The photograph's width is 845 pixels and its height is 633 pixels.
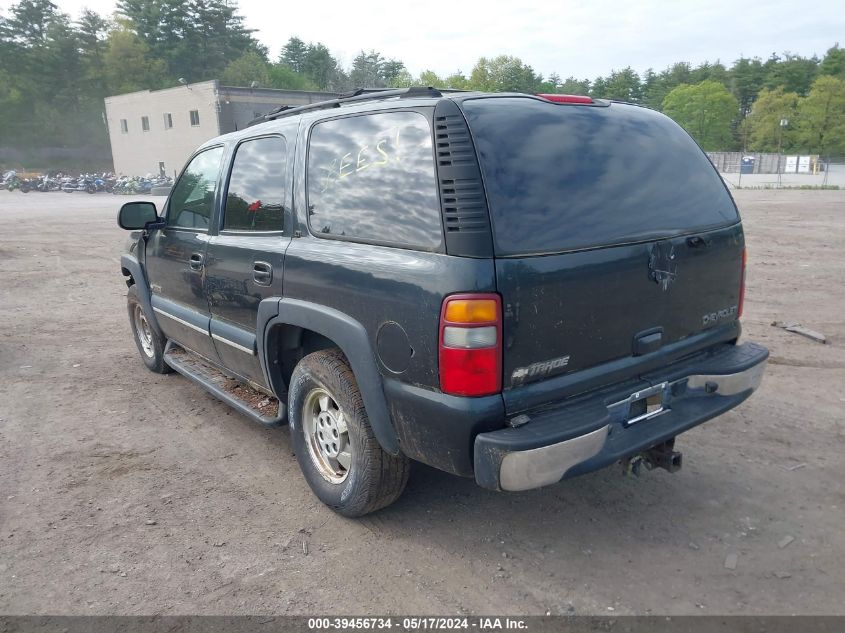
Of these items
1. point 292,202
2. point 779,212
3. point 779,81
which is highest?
point 779,81

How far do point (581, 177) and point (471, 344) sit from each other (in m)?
0.95

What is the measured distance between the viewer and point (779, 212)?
19.6 metres

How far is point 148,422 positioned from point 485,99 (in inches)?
137

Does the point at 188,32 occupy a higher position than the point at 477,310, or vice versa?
the point at 188,32

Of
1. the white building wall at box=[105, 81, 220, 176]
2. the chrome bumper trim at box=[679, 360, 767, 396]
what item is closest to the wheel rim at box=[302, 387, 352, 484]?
the chrome bumper trim at box=[679, 360, 767, 396]

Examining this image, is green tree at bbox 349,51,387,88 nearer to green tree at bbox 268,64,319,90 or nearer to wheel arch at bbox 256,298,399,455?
green tree at bbox 268,64,319,90

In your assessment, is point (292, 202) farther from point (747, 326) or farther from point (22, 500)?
point (747, 326)

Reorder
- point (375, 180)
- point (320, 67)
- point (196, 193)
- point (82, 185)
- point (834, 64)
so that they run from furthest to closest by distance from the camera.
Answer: point (320, 67)
point (834, 64)
point (82, 185)
point (196, 193)
point (375, 180)

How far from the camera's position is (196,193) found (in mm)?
4566

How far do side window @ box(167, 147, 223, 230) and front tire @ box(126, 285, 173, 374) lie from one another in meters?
1.12

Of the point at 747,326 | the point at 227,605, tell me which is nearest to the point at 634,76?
the point at 747,326

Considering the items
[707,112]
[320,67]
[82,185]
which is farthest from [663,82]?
[82,185]

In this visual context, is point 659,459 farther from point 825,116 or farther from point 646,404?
point 825,116

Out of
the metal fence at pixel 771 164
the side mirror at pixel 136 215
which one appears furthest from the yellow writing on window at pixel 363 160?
the metal fence at pixel 771 164
